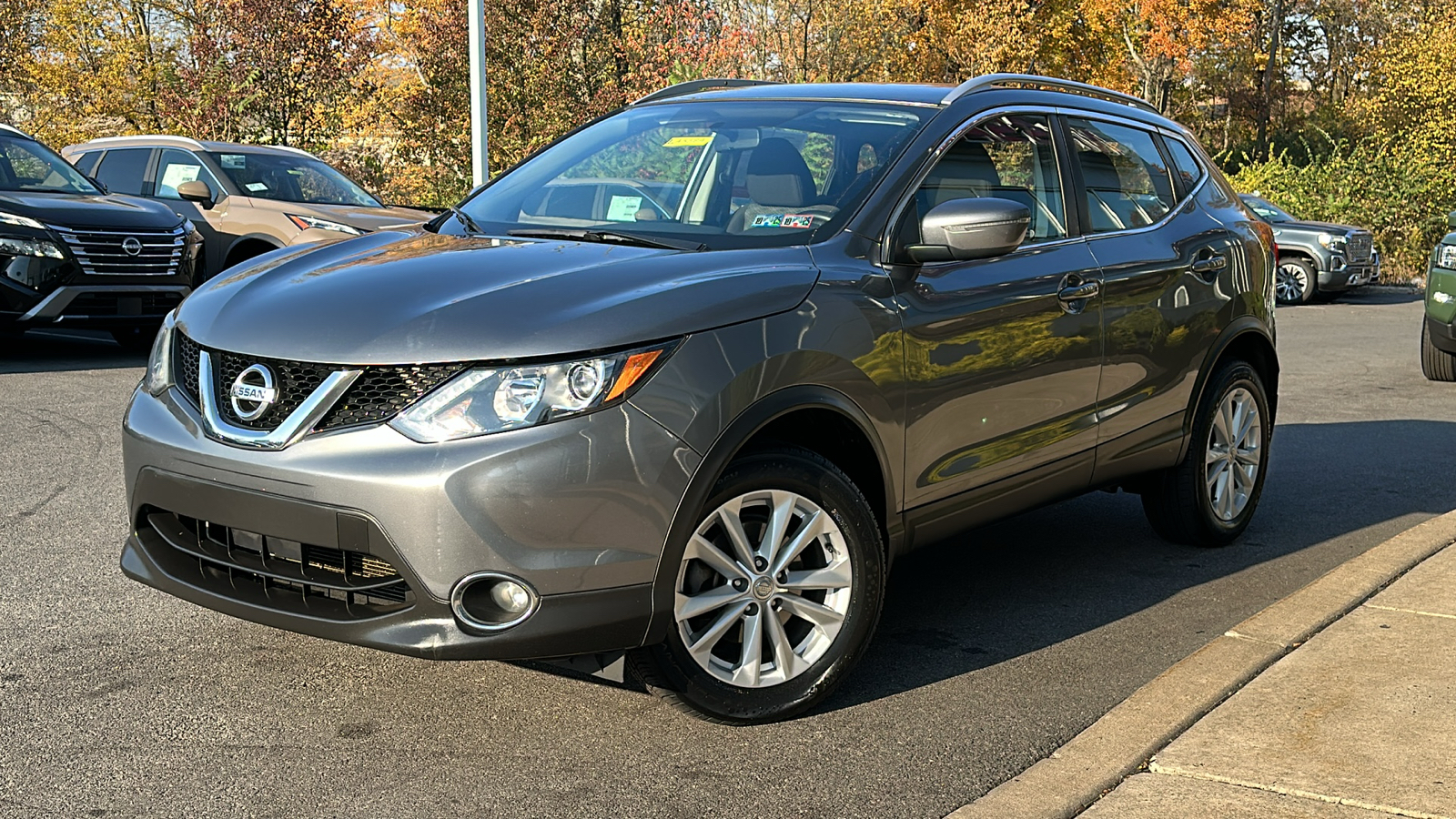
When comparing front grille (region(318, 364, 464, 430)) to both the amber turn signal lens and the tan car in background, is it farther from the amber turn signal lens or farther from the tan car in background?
the tan car in background

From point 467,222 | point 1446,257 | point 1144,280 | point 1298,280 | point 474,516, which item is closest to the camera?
point 474,516

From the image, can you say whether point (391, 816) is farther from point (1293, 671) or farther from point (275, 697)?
point (1293, 671)

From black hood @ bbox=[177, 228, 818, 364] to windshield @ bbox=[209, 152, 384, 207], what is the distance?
30.4 feet

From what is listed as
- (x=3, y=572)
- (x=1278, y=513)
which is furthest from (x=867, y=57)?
(x=3, y=572)

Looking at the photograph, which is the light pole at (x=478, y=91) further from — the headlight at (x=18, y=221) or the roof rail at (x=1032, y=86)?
the roof rail at (x=1032, y=86)

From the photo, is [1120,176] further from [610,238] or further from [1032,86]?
[610,238]

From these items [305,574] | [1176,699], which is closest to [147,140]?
[305,574]

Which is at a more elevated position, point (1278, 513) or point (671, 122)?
point (671, 122)

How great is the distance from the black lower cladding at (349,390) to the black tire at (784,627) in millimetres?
754

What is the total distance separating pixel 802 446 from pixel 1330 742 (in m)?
1.56

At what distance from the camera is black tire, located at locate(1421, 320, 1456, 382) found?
11.9 meters

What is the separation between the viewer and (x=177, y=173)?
13.2 metres

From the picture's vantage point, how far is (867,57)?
109 feet

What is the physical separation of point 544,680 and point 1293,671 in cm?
218
